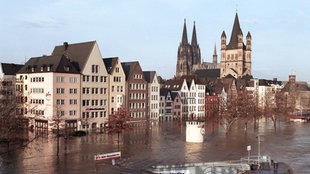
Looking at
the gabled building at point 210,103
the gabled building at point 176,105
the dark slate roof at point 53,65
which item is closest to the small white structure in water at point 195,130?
the dark slate roof at point 53,65

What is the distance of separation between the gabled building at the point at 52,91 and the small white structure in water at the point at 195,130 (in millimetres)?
24115

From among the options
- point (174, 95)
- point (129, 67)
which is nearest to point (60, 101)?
point (129, 67)

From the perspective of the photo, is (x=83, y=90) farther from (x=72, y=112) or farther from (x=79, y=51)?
(x=79, y=51)

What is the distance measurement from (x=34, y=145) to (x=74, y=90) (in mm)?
22480

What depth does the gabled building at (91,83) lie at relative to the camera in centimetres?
7800

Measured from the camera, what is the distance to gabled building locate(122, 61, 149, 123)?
90938 millimetres

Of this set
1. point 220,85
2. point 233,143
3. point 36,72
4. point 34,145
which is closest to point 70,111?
point 36,72

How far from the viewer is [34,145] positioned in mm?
55188

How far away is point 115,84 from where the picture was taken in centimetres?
8588

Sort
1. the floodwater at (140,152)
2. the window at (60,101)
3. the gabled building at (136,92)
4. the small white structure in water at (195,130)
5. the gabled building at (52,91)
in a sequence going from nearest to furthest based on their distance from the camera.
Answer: the floodwater at (140,152) → the small white structure in water at (195,130) → the gabled building at (52,91) → the window at (60,101) → the gabled building at (136,92)

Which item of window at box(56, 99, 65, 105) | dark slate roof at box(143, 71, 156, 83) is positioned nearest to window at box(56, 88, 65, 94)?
window at box(56, 99, 65, 105)

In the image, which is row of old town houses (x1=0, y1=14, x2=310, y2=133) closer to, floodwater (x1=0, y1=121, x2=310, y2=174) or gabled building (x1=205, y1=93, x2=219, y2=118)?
floodwater (x1=0, y1=121, x2=310, y2=174)

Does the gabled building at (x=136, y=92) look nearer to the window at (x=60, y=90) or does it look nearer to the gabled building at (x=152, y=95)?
the gabled building at (x=152, y=95)

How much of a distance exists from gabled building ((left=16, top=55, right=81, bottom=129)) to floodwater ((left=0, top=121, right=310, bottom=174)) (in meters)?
8.36
